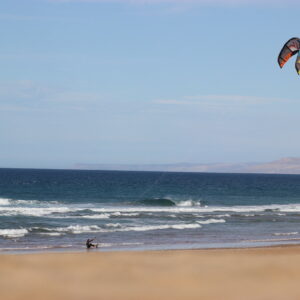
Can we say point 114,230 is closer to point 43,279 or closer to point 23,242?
point 23,242

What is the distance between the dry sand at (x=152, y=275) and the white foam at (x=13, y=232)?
18.3ft

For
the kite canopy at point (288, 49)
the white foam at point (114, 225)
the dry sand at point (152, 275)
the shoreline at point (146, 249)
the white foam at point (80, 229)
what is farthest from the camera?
the white foam at point (114, 225)

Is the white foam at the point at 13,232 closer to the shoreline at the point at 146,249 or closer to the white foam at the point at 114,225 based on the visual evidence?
the shoreline at the point at 146,249

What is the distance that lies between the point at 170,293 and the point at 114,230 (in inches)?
499

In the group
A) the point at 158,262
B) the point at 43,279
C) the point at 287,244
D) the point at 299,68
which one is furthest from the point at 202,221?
the point at 299,68

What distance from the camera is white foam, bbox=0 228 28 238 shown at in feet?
71.2

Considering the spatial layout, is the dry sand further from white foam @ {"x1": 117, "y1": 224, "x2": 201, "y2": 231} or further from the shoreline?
white foam @ {"x1": 117, "y1": 224, "x2": 201, "y2": 231}

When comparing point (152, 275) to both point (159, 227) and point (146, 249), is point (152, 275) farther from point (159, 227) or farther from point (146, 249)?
point (159, 227)

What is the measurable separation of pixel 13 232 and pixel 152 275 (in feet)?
33.4

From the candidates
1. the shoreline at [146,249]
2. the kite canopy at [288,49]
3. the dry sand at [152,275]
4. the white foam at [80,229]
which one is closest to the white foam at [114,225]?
Result: the white foam at [80,229]

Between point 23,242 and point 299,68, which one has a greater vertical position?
point 299,68

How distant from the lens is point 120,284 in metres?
12.5

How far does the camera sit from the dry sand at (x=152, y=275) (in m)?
11.6

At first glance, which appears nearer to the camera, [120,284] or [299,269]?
[120,284]
